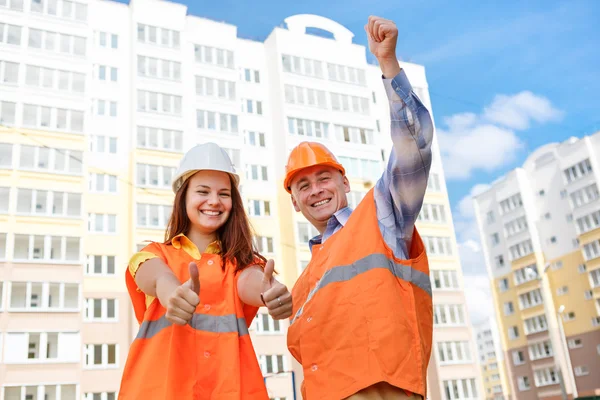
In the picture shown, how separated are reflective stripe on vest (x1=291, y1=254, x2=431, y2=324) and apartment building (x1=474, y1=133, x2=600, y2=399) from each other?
4125 centimetres

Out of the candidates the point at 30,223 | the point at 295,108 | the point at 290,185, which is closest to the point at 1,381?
the point at 30,223

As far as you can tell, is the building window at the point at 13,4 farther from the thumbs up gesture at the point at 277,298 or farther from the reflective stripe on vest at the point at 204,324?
the thumbs up gesture at the point at 277,298

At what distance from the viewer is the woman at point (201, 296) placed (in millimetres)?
2537

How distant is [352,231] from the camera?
2990mm

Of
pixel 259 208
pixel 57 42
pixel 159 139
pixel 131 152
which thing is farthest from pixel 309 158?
pixel 259 208

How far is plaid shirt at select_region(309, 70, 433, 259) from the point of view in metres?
2.77

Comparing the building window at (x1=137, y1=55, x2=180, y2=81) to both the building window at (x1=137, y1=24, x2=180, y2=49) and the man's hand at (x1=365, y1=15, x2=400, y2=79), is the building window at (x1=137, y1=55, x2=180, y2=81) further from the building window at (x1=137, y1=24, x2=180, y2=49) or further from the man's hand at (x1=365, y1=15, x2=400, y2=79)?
the man's hand at (x1=365, y1=15, x2=400, y2=79)

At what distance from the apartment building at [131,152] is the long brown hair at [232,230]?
23.9m

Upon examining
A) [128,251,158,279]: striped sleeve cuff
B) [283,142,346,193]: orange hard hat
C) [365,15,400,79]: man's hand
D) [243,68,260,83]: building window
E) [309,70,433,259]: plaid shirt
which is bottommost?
[128,251,158,279]: striped sleeve cuff

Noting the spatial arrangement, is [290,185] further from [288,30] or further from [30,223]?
[288,30]

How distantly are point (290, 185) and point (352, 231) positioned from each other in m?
0.75

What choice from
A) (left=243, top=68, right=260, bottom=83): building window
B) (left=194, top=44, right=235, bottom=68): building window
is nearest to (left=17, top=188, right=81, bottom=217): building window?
(left=194, top=44, right=235, bottom=68): building window

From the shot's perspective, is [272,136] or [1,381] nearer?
[1,381]

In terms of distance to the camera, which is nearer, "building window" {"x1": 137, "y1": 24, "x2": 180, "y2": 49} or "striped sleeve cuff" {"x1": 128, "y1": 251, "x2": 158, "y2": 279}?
"striped sleeve cuff" {"x1": 128, "y1": 251, "x2": 158, "y2": 279}
